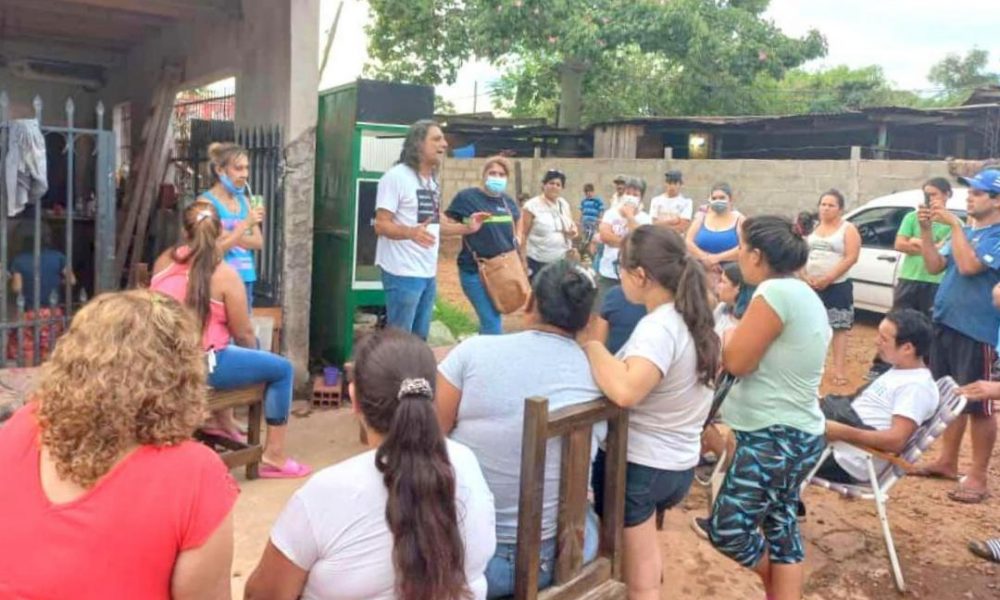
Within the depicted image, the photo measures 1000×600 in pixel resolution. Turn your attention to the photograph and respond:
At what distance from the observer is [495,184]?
538 centimetres

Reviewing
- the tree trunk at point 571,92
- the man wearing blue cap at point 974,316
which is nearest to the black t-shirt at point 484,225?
the man wearing blue cap at point 974,316

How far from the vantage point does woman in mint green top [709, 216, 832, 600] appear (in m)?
2.80

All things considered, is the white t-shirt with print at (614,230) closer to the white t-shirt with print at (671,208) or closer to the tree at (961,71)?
the white t-shirt with print at (671,208)

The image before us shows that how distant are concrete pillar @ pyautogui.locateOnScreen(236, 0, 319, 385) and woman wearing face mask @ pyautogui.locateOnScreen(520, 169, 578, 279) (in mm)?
1769

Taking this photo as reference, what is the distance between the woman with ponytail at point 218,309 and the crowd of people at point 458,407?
0.03 feet

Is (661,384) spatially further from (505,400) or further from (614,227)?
(614,227)

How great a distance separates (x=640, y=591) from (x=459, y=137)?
51.7ft

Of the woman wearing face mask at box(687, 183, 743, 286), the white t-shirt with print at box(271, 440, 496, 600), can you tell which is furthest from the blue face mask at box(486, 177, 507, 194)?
the white t-shirt with print at box(271, 440, 496, 600)

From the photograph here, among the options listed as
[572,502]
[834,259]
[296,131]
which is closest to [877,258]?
[834,259]

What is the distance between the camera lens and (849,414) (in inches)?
150

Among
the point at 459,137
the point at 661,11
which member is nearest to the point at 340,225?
the point at 459,137

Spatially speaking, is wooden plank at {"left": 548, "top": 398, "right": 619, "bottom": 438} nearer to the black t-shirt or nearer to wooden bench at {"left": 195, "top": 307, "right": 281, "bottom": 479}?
wooden bench at {"left": 195, "top": 307, "right": 281, "bottom": 479}

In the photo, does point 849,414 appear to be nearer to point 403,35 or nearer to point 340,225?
point 340,225

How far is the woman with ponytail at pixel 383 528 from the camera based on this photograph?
1.75 m
